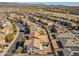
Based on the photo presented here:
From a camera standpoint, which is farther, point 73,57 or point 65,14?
point 65,14

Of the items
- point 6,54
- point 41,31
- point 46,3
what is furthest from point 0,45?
point 46,3

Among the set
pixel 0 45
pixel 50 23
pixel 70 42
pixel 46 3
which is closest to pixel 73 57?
pixel 70 42

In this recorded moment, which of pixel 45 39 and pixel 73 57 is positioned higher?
pixel 45 39

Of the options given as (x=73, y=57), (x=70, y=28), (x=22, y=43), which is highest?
(x=70, y=28)

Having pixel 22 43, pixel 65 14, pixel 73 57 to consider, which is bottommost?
pixel 73 57

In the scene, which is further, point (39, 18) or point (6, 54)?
point (39, 18)

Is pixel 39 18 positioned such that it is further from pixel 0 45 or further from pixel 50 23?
pixel 0 45

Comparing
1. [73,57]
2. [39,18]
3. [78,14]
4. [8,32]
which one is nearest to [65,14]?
[78,14]

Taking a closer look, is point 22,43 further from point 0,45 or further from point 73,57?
point 73,57

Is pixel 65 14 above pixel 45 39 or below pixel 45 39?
above
